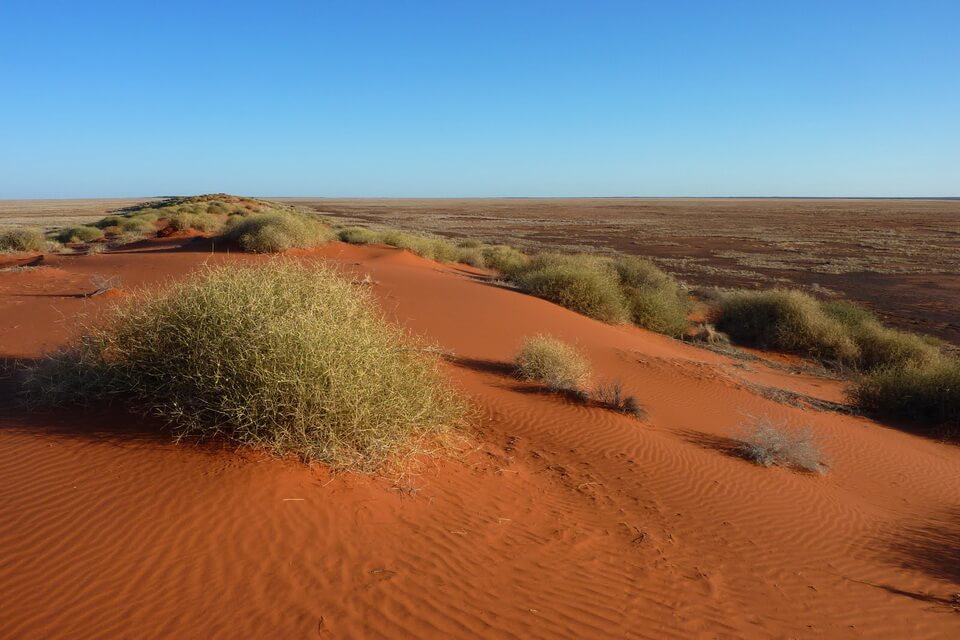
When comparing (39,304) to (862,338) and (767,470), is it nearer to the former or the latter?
(767,470)

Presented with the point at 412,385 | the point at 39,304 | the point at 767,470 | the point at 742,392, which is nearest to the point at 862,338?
the point at 742,392

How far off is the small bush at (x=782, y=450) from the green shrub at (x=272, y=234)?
43.3 feet

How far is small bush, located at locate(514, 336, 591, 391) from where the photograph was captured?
320 inches

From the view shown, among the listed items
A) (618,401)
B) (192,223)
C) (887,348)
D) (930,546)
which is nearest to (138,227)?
(192,223)

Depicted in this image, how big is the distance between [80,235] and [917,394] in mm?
33264

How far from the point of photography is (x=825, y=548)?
499 cm

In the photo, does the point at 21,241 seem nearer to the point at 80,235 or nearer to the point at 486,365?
the point at 80,235

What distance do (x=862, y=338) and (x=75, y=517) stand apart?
51.6 ft

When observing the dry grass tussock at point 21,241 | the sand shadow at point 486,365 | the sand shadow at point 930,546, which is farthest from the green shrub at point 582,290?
the dry grass tussock at point 21,241

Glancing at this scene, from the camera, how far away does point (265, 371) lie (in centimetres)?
429

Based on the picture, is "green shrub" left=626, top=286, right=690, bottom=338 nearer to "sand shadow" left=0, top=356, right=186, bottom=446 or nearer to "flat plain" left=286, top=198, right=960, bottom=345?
"flat plain" left=286, top=198, right=960, bottom=345

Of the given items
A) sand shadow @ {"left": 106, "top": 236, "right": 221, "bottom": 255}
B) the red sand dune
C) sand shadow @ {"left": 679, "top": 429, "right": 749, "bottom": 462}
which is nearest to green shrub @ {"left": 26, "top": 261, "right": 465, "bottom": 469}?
the red sand dune

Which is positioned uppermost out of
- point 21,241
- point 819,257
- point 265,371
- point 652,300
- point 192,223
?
point 192,223

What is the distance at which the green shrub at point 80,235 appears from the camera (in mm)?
28078
